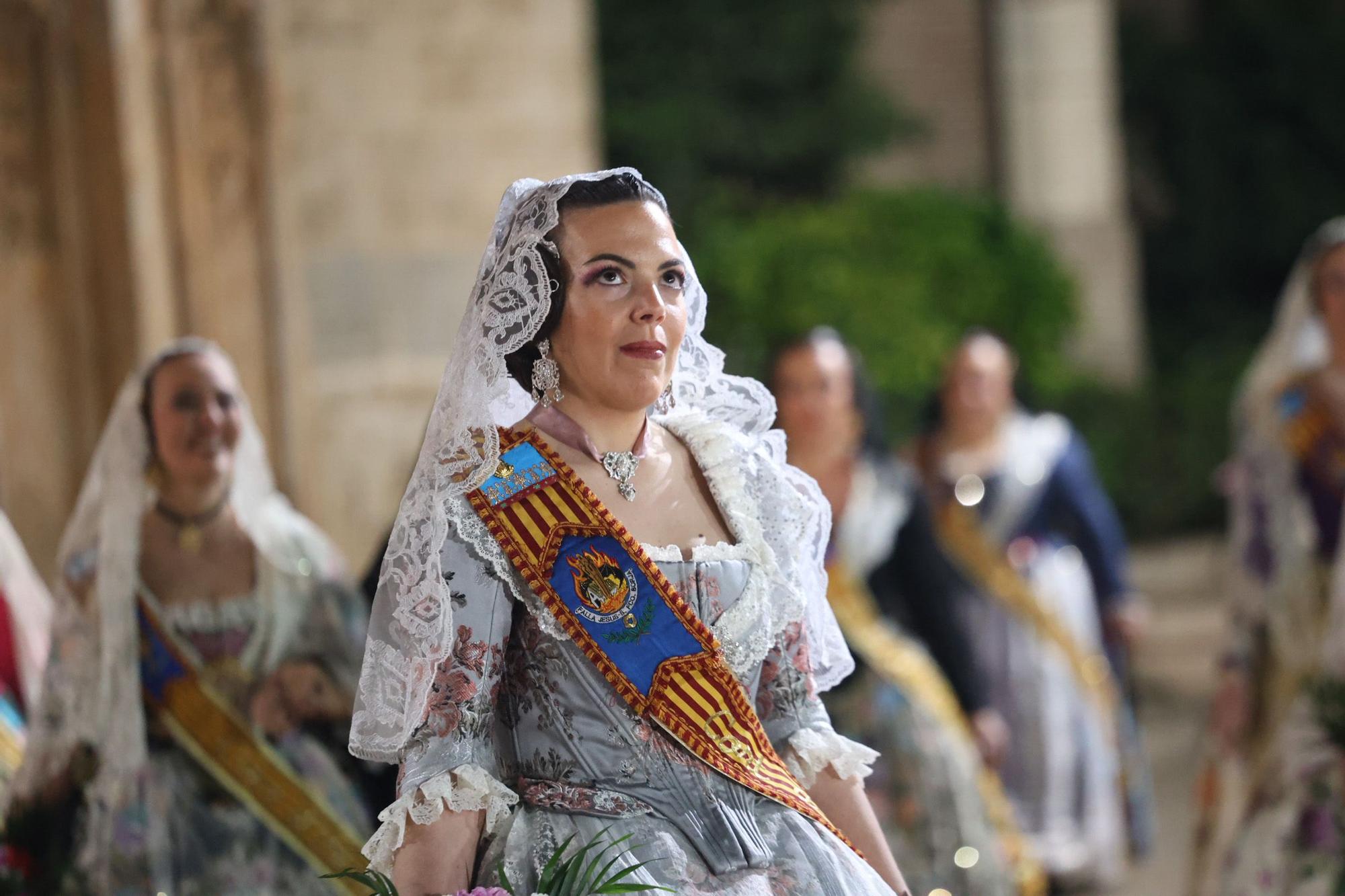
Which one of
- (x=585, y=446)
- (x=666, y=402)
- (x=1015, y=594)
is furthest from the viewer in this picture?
(x=1015, y=594)

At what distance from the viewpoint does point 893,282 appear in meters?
15.1

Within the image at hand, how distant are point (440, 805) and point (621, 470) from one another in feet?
1.76

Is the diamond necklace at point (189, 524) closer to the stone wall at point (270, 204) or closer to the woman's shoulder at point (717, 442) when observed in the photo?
the woman's shoulder at point (717, 442)

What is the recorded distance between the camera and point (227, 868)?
4.18 m

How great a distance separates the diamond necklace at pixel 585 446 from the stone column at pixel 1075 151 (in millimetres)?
13599

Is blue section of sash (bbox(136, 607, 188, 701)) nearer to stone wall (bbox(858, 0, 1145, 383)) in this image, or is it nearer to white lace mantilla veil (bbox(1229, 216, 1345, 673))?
white lace mantilla veil (bbox(1229, 216, 1345, 673))

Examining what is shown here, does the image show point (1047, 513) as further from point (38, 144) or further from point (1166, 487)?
point (1166, 487)

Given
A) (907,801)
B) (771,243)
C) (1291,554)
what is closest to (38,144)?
(907,801)

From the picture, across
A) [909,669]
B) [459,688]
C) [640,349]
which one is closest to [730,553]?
[640,349]

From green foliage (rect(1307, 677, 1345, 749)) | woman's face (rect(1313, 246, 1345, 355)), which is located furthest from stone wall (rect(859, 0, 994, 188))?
green foliage (rect(1307, 677, 1345, 749))

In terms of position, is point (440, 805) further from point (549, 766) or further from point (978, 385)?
point (978, 385)

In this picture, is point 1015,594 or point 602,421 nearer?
point 602,421

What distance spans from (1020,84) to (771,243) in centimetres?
272

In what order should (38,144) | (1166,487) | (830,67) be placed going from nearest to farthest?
(38,144) → (1166,487) → (830,67)
